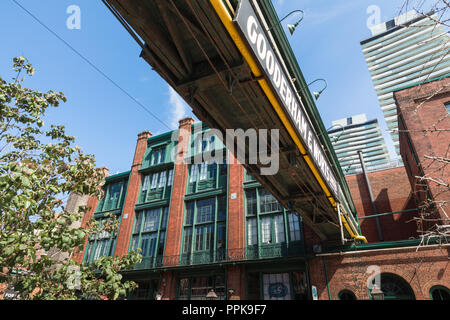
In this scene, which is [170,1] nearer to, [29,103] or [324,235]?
[29,103]

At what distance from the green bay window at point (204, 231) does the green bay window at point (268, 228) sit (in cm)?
204

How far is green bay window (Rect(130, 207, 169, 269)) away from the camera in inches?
820

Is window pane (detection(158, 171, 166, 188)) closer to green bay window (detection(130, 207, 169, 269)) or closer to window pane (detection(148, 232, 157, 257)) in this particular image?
green bay window (detection(130, 207, 169, 269))

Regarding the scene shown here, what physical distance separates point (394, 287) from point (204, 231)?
12.1 meters

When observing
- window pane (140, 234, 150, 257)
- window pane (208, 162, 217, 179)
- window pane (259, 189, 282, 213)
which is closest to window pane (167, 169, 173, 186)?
window pane (208, 162, 217, 179)

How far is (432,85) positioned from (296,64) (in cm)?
1625

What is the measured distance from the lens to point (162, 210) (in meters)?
22.9

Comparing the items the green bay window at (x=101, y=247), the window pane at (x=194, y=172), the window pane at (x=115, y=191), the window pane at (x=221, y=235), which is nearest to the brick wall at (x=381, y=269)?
the window pane at (x=221, y=235)

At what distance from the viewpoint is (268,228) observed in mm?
17984

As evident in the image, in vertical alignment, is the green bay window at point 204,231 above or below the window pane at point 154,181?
below

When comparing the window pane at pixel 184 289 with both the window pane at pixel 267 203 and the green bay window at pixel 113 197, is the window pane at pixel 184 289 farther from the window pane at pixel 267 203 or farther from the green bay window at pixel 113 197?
the green bay window at pixel 113 197

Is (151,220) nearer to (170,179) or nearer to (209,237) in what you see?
(170,179)

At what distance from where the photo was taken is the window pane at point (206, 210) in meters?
20.5

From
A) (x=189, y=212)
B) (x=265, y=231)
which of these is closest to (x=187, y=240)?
(x=189, y=212)
